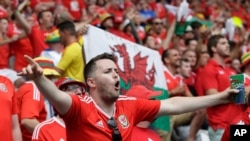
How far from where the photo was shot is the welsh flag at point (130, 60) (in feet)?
25.0

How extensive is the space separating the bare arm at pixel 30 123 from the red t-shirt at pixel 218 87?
2.71m

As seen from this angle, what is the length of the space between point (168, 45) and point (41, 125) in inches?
250

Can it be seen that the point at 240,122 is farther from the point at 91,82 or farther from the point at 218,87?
the point at 218,87

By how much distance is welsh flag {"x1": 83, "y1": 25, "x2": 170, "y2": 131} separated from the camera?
7.61 m

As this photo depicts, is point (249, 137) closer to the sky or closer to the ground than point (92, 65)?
closer to the ground

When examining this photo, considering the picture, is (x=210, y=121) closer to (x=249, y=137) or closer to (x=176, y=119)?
(x=176, y=119)

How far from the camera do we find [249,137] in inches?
216

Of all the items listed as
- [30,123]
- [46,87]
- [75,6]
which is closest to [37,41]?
[30,123]

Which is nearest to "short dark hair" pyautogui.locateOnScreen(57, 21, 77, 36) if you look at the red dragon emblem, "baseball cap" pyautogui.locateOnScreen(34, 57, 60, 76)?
the red dragon emblem

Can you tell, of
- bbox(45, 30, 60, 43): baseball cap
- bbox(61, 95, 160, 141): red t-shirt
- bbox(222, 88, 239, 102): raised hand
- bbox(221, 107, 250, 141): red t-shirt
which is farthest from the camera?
bbox(45, 30, 60, 43): baseball cap

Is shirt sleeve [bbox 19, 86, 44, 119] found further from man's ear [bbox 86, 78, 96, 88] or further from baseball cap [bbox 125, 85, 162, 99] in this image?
man's ear [bbox 86, 78, 96, 88]

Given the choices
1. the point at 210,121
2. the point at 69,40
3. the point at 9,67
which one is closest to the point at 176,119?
the point at 210,121

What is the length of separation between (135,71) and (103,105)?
3025mm

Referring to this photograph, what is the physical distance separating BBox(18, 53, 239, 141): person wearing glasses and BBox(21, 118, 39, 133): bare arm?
133 cm
